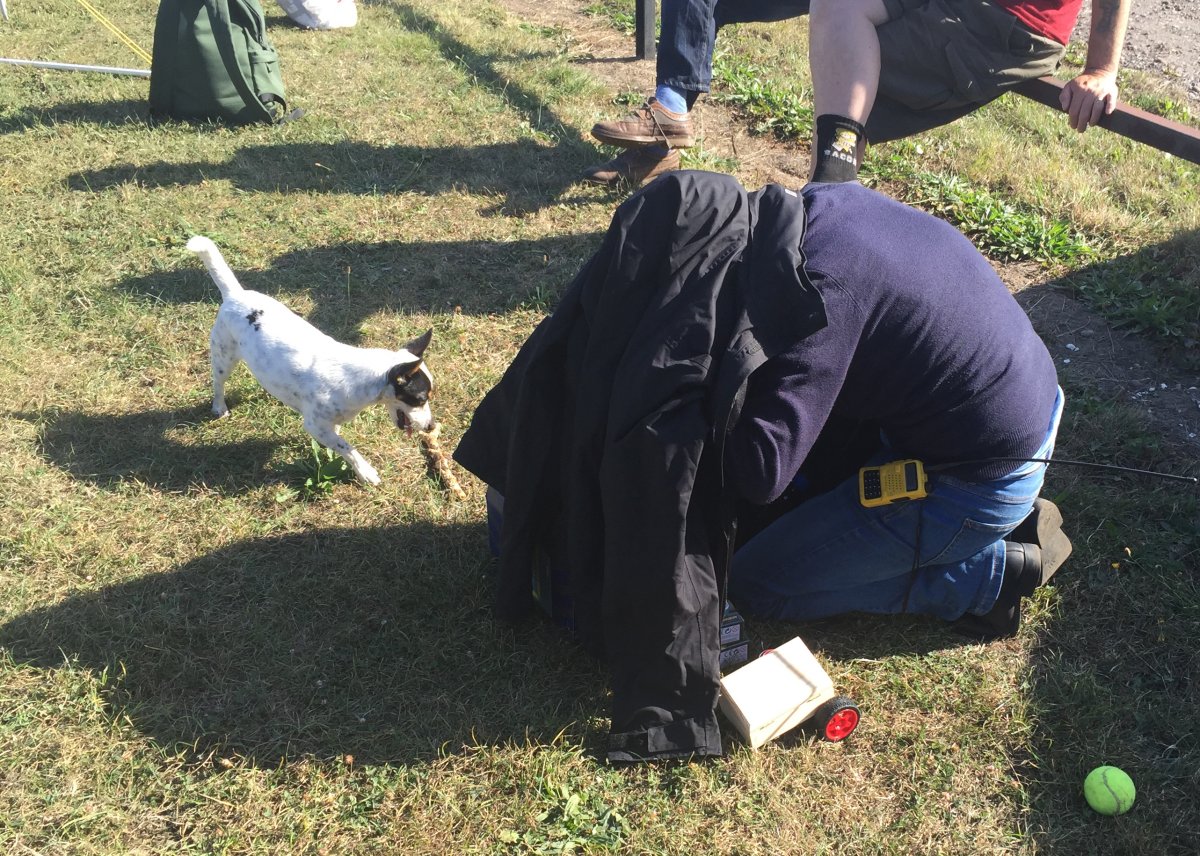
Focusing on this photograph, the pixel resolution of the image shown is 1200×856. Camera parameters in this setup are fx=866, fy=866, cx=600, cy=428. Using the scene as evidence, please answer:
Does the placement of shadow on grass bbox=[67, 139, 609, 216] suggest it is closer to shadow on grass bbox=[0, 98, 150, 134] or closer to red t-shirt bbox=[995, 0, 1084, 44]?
shadow on grass bbox=[0, 98, 150, 134]

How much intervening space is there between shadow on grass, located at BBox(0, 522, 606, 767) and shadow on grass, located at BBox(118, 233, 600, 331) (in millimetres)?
1499

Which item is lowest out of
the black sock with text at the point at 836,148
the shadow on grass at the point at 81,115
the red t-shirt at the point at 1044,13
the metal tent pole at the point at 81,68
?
the shadow on grass at the point at 81,115

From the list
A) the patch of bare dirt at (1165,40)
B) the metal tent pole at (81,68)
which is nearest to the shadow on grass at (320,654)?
the metal tent pole at (81,68)

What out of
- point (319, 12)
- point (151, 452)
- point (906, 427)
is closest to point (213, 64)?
point (319, 12)

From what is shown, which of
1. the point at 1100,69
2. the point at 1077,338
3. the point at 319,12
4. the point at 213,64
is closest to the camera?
the point at 1100,69

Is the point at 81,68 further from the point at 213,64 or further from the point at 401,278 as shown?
the point at 401,278

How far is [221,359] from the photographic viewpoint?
3414mm

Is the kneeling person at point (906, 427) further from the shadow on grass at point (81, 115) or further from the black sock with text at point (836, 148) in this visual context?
the shadow on grass at point (81, 115)

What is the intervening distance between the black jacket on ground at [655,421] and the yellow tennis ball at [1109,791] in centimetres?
102

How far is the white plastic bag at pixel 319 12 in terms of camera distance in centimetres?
800

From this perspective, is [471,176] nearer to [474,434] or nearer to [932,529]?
[474,434]

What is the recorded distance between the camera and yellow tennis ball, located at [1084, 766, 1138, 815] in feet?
7.56

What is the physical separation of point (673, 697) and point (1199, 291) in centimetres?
355

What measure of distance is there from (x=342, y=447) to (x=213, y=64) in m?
3.98
